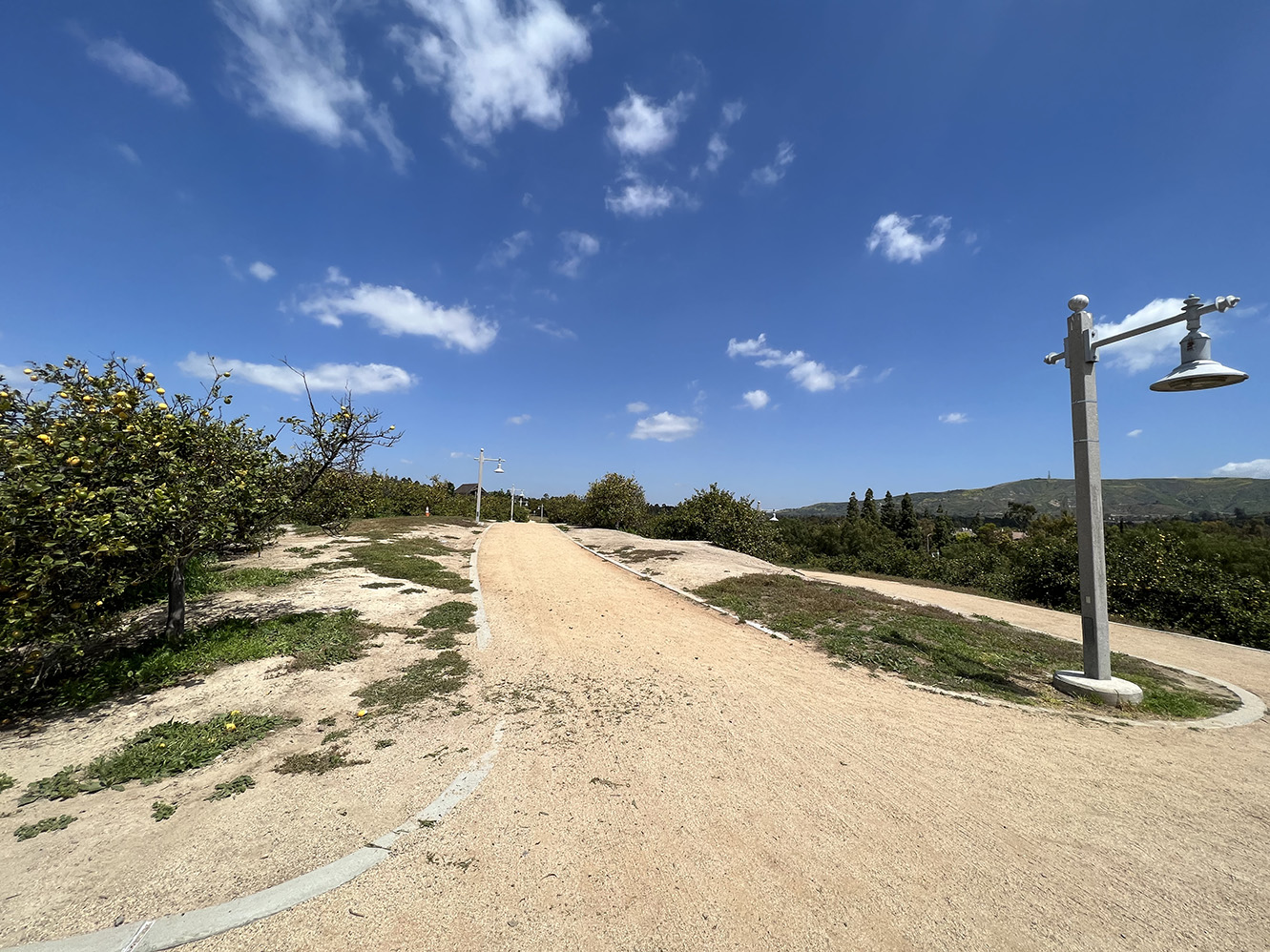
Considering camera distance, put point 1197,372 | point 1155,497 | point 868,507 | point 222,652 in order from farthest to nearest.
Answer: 1. point 1155,497
2. point 868,507
3. point 222,652
4. point 1197,372

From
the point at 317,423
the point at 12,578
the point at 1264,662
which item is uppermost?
the point at 317,423

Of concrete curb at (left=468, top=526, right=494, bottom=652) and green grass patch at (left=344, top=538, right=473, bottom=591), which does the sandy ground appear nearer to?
concrete curb at (left=468, top=526, right=494, bottom=652)

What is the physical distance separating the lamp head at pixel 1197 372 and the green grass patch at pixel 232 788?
360 inches

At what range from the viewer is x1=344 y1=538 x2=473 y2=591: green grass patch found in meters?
11.3

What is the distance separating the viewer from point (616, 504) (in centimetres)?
3597

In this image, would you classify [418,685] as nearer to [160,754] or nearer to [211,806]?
[160,754]

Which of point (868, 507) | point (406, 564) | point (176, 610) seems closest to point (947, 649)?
point (176, 610)

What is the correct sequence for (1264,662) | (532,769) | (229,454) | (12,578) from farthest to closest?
(1264,662)
(229,454)
(12,578)
(532,769)

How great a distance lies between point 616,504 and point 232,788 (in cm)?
3251

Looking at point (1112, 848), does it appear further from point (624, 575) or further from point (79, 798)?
point (624, 575)

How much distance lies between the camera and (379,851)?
2.90 metres

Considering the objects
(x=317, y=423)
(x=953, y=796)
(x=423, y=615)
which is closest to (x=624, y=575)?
(x=423, y=615)

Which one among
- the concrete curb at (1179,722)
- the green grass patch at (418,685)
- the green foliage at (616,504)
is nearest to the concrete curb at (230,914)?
the green grass patch at (418,685)

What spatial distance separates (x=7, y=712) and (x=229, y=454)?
120 inches
